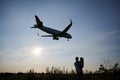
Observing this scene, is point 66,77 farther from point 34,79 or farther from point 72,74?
point 34,79

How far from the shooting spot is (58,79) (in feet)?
41.9

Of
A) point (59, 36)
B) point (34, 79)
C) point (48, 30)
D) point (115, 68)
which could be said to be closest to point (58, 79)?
point (34, 79)

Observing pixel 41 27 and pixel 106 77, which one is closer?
pixel 106 77

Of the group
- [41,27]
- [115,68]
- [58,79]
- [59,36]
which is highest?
[41,27]

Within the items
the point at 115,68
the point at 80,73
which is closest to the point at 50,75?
the point at 80,73

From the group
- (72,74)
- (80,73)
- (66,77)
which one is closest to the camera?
(80,73)

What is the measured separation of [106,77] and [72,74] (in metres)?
3.38

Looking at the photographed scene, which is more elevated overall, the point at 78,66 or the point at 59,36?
the point at 59,36

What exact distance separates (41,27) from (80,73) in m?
24.1

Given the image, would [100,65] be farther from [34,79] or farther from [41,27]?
[41,27]

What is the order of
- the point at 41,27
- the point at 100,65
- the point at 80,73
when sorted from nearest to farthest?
the point at 80,73, the point at 100,65, the point at 41,27

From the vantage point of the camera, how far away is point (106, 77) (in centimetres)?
1259

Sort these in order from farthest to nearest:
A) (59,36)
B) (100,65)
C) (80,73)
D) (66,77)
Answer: (59,36) → (66,77) → (100,65) → (80,73)

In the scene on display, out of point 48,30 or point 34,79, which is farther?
point 48,30
